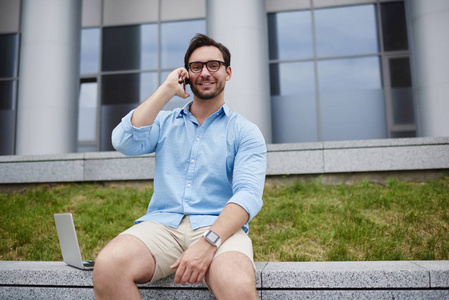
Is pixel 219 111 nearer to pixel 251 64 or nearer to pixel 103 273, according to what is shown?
pixel 103 273

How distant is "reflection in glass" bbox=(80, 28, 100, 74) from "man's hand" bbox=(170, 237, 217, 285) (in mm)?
12028

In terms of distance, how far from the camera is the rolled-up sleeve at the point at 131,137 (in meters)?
2.60

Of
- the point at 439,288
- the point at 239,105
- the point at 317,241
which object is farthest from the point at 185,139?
the point at 239,105

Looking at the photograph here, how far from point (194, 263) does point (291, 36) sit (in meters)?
11.1

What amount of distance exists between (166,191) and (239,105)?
232 inches

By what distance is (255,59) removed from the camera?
336 inches

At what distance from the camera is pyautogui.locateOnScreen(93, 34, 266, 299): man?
2.14m

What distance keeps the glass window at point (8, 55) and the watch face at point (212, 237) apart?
43.8 ft

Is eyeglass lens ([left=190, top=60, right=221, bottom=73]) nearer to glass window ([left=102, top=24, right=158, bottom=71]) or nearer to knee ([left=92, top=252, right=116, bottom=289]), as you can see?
knee ([left=92, top=252, right=116, bottom=289])

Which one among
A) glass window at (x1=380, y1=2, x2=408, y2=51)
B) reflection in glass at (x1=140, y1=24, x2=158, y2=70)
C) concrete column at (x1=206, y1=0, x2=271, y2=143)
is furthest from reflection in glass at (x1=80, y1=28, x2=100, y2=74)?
glass window at (x1=380, y1=2, x2=408, y2=51)

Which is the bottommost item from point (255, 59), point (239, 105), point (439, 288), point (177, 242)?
point (439, 288)

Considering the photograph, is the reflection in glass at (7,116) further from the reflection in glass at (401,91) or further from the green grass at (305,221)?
the reflection in glass at (401,91)

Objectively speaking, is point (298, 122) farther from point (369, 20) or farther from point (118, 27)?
point (118, 27)

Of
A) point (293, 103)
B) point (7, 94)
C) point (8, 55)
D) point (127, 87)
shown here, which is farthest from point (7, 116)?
point (293, 103)
